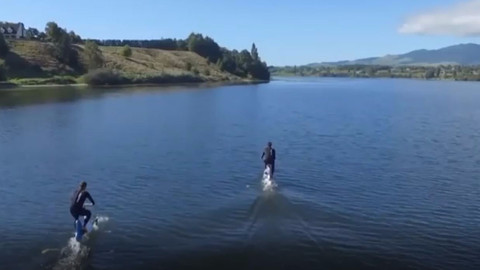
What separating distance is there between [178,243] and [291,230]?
18.1 feet

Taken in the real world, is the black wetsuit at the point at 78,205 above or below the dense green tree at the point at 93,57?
below

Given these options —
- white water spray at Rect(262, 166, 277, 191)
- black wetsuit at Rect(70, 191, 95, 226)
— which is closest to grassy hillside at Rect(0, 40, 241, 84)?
white water spray at Rect(262, 166, 277, 191)

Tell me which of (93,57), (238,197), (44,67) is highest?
(93,57)

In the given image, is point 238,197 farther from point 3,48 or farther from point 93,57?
point 93,57

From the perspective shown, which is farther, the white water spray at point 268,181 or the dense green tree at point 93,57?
the dense green tree at point 93,57

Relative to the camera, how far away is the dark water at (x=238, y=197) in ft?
75.3

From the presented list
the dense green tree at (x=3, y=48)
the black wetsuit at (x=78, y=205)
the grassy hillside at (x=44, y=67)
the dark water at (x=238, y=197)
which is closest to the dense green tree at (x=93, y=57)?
the grassy hillside at (x=44, y=67)

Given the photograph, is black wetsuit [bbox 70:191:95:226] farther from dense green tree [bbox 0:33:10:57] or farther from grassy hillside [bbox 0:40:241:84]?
dense green tree [bbox 0:33:10:57]

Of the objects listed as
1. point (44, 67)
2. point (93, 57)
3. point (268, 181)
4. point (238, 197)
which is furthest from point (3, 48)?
point (238, 197)

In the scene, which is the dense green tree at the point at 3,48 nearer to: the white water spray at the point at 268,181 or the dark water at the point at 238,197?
the dark water at the point at 238,197

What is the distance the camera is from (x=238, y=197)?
108ft

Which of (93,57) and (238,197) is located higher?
(93,57)

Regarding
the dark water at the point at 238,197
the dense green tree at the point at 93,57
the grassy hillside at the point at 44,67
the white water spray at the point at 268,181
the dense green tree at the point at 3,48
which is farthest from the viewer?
the dense green tree at the point at 93,57

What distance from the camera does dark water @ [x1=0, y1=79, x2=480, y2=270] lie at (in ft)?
75.3
